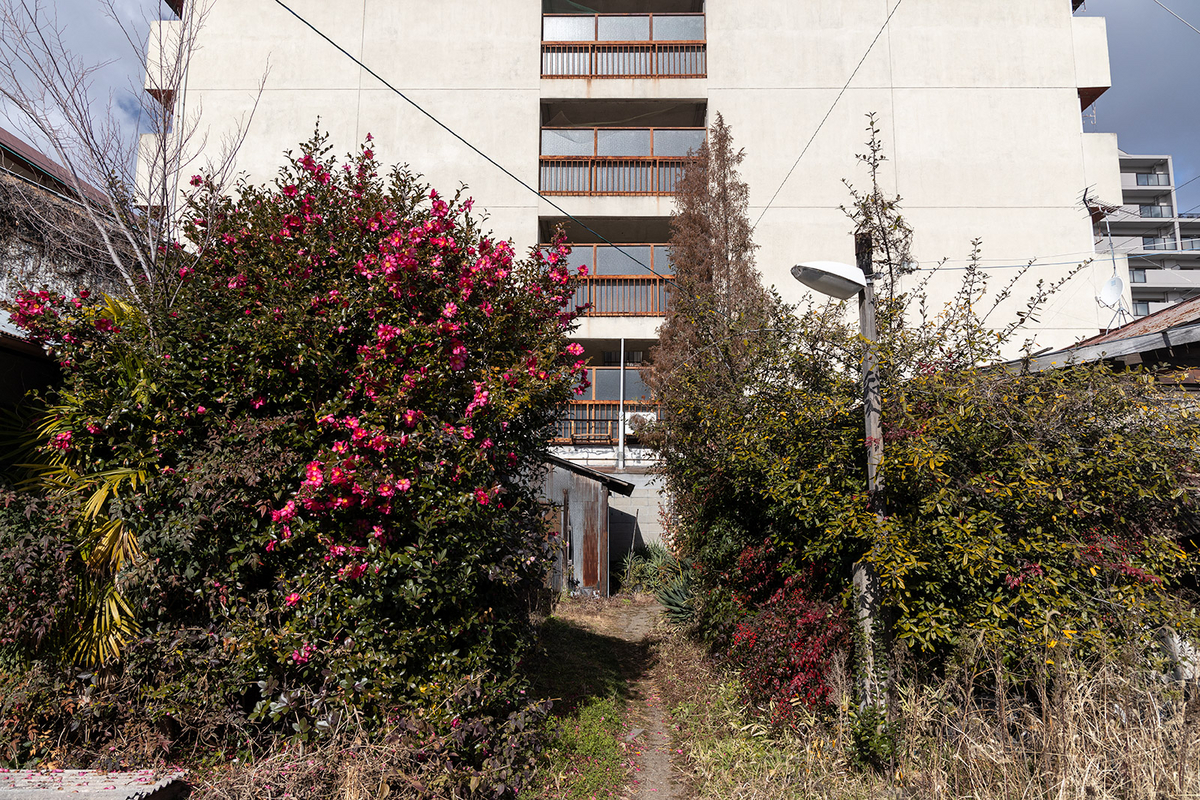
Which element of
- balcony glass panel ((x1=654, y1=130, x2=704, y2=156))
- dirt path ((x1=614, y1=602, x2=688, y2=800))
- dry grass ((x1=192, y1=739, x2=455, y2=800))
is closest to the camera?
dry grass ((x1=192, y1=739, x2=455, y2=800))

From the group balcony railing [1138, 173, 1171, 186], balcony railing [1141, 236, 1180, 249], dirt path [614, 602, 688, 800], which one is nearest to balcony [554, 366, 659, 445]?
dirt path [614, 602, 688, 800]

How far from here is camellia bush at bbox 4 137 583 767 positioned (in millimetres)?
4059

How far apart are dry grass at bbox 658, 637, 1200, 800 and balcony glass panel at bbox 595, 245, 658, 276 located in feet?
47.9

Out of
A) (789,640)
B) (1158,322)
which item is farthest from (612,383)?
(789,640)

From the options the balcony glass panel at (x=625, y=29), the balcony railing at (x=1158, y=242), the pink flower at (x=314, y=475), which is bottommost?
the pink flower at (x=314, y=475)

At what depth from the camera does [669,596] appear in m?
9.46

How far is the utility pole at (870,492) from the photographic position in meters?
4.41

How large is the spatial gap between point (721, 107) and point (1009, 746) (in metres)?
18.6

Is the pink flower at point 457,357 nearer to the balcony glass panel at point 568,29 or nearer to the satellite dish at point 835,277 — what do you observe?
the satellite dish at point 835,277

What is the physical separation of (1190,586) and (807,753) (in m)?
3.29

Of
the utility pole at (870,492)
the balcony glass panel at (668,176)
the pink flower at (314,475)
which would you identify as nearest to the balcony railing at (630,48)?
the balcony glass panel at (668,176)

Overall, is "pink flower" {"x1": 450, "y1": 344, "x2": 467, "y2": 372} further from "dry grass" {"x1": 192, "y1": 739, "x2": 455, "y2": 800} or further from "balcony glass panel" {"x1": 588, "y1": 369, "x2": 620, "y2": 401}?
"balcony glass panel" {"x1": 588, "y1": 369, "x2": 620, "y2": 401}

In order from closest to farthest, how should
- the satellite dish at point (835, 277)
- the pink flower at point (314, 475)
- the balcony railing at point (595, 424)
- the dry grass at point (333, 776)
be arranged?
1. the dry grass at point (333, 776)
2. the pink flower at point (314, 475)
3. the satellite dish at point (835, 277)
4. the balcony railing at point (595, 424)

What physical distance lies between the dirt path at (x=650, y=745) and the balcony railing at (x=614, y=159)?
13.4m
